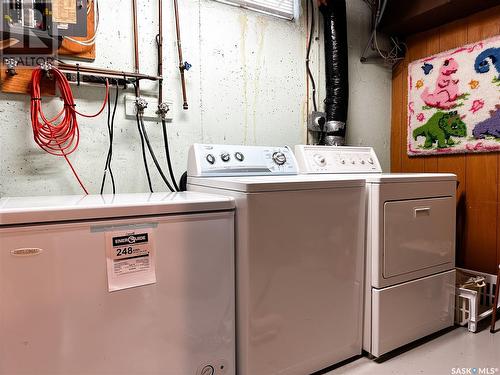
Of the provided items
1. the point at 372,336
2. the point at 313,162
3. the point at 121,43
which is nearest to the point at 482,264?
the point at 372,336

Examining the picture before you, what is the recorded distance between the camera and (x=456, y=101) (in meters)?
2.36

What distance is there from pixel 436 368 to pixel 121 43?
90.1 inches

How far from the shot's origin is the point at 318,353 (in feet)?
5.06

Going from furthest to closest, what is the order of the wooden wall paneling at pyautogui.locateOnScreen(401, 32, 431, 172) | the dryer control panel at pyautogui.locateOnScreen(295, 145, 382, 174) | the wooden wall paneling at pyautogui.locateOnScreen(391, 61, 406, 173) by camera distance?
the wooden wall paneling at pyautogui.locateOnScreen(391, 61, 406, 173), the wooden wall paneling at pyautogui.locateOnScreen(401, 32, 431, 172), the dryer control panel at pyautogui.locateOnScreen(295, 145, 382, 174)

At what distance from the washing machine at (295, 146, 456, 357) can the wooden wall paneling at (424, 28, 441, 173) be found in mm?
736

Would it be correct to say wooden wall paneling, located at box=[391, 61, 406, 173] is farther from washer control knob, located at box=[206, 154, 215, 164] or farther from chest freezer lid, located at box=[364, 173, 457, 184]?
washer control knob, located at box=[206, 154, 215, 164]

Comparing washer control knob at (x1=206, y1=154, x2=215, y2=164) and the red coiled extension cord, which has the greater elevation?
the red coiled extension cord

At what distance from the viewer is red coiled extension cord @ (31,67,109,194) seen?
1.55 metres

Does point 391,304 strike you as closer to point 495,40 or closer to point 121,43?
point 495,40

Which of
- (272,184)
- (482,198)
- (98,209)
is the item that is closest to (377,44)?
(482,198)

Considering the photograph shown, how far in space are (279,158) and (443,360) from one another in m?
1.33

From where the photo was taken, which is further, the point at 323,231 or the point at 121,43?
the point at 121,43

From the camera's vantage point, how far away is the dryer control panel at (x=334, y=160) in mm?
2066

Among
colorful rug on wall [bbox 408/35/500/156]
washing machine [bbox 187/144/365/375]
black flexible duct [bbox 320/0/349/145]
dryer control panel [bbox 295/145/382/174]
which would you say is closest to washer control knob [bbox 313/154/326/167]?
dryer control panel [bbox 295/145/382/174]
